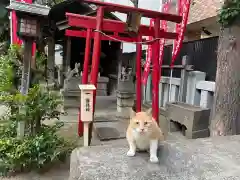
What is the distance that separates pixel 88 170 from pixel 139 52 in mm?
4837

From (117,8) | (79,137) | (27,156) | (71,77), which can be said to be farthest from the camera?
(71,77)

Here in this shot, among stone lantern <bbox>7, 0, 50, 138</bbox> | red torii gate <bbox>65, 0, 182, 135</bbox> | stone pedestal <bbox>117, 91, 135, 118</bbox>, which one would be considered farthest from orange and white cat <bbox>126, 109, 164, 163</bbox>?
stone pedestal <bbox>117, 91, 135, 118</bbox>

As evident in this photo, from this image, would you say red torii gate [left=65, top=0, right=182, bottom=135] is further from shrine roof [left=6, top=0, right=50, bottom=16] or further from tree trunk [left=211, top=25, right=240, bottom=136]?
tree trunk [left=211, top=25, right=240, bottom=136]

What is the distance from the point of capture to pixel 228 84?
4.27m

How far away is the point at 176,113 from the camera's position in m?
6.16

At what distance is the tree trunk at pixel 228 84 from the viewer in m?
4.21

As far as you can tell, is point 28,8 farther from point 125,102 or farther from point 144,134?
point 125,102

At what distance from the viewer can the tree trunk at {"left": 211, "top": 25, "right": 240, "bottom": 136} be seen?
421 centimetres

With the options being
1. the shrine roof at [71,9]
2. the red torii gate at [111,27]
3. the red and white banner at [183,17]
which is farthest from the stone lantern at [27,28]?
the shrine roof at [71,9]

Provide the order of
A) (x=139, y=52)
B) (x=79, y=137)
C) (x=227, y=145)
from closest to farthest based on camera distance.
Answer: (x=227, y=145) < (x=79, y=137) < (x=139, y=52)

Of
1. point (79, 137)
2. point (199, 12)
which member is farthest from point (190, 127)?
point (199, 12)

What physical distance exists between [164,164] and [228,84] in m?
2.44

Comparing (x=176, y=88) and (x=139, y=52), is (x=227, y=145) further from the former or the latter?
(x=176, y=88)

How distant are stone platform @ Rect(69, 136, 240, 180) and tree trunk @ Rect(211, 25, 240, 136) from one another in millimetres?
1257
